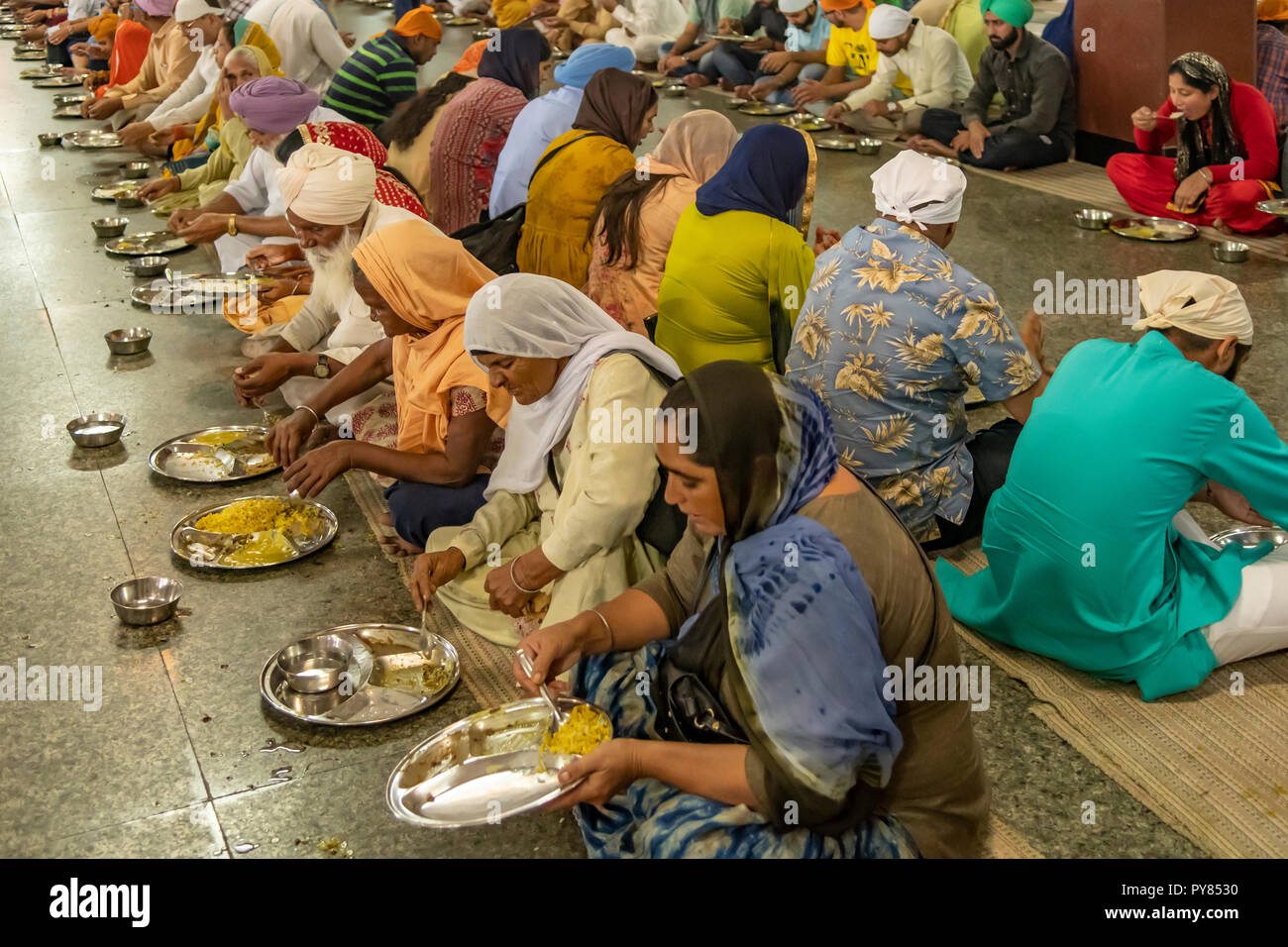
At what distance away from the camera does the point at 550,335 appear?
2.87m

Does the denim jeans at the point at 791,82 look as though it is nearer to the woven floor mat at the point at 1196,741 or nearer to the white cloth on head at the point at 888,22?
the white cloth on head at the point at 888,22

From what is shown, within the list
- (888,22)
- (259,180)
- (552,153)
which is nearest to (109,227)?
(259,180)

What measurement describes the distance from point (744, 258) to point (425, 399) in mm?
1023

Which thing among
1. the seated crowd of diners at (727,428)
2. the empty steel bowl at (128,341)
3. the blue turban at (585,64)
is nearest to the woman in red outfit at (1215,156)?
the seated crowd of diners at (727,428)

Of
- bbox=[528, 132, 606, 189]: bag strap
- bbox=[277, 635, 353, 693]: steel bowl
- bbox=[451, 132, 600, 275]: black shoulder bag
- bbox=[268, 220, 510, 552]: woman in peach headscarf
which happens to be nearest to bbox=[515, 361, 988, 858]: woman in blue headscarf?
bbox=[277, 635, 353, 693]: steel bowl

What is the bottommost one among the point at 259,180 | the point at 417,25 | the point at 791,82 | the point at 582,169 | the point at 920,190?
the point at 791,82

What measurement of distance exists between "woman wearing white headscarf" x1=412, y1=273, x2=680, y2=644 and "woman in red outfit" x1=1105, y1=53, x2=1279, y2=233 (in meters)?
4.04

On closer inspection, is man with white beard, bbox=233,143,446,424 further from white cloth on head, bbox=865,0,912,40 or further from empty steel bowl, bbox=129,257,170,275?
white cloth on head, bbox=865,0,912,40

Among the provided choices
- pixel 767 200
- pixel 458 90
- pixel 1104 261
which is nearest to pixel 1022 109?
pixel 1104 261

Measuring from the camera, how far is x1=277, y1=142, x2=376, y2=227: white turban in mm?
4082

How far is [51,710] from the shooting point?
9.60ft

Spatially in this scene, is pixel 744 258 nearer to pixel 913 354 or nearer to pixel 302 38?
pixel 913 354

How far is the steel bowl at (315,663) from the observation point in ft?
9.75
